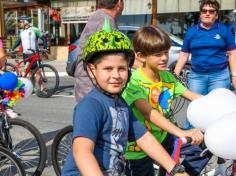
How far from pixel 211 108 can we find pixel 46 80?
766 cm

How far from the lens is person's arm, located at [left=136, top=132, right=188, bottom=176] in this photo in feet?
7.54

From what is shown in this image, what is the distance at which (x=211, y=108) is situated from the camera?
8.10 ft

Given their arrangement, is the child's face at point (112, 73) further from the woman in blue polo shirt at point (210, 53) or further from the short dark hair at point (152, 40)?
the woman in blue polo shirt at point (210, 53)

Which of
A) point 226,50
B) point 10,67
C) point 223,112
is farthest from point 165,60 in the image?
point 10,67

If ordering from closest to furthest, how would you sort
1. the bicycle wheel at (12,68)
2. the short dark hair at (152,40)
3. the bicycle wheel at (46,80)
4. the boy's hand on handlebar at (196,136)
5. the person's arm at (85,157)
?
the person's arm at (85,157) → the boy's hand on handlebar at (196,136) → the short dark hair at (152,40) → the bicycle wheel at (46,80) → the bicycle wheel at (12,68)

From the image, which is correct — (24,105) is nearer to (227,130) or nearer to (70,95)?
(70,95)

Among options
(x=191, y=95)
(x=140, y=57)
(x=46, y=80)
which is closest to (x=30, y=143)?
(x=140, y=57)

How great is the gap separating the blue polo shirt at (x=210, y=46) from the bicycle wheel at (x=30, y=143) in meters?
2.01

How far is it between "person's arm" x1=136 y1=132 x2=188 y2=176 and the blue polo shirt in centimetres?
293

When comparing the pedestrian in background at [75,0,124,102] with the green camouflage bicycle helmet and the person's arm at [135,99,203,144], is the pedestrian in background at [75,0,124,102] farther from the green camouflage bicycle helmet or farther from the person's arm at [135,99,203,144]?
the green camouflage bicycle helmet

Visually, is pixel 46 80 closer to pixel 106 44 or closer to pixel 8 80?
pixel 8 80

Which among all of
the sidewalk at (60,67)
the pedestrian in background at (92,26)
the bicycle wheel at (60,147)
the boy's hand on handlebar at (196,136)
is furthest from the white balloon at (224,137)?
the sidewalk at (60,67)

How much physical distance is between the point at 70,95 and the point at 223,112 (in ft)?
26.1

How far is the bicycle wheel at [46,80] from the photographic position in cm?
989
